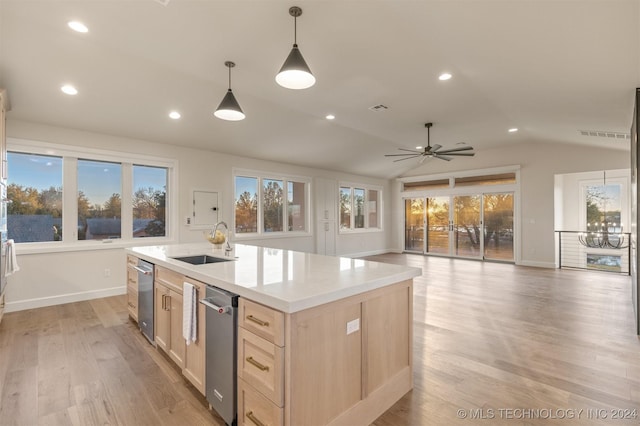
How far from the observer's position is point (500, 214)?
26.5 feet

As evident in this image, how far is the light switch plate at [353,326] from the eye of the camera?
5.63 feet

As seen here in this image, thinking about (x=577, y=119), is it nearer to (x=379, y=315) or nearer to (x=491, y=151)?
(x=491, y=151)

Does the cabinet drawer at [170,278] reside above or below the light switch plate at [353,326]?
above

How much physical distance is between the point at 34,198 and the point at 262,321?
469cm

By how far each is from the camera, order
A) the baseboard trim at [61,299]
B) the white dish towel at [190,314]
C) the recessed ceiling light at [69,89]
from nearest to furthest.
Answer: the white dish towel at [190,314] → the recessed ceiling light at [69,89] → the baseboard trim at [61,299]

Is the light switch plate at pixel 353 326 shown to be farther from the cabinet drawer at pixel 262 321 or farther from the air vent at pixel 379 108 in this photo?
the air vent at pixel 379 108

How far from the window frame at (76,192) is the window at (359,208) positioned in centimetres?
470

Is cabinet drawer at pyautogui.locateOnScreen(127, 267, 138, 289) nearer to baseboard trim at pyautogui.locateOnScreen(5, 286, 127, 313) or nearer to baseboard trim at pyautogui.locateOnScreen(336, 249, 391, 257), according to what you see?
baseboard trim at pyautogui.locateOnScreen(5, 286, 127, 313)

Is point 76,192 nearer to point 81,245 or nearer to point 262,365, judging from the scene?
point 81,245

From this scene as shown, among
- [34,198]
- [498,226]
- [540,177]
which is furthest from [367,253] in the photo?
[34,198]

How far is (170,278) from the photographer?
2.53 meters

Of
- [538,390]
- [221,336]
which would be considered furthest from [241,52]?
[538,390]

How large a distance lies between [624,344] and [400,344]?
2.56m

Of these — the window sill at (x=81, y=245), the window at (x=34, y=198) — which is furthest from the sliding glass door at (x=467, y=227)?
the window at (x=34, y=198)
